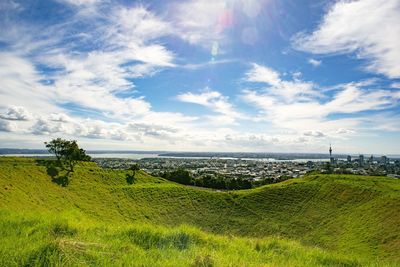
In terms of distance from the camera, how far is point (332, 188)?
63438 millimetres

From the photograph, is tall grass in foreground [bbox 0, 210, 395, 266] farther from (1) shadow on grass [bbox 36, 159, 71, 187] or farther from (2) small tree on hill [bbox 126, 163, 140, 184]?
(2) small tree on hill [bbox 126, 163, 140, 184]

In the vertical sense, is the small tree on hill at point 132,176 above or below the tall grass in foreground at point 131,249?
below

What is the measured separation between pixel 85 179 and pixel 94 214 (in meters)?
17.5

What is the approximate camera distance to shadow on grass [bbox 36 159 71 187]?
5943 centimetres

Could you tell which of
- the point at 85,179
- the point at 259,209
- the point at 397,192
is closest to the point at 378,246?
the point at 397,192

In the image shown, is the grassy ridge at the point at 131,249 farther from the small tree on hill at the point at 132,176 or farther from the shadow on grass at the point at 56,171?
the small tree on hill at the point at 132,176

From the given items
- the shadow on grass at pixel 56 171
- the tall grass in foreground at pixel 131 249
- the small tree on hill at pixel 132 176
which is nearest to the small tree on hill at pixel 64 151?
the shadow on grass at pixel 56 171

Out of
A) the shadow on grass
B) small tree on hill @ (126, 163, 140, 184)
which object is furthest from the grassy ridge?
small tree on hill @ (126, 163, 140, 184)

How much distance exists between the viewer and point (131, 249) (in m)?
5.07

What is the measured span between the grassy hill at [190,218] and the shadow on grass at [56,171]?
124 cm

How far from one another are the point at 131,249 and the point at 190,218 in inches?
2165

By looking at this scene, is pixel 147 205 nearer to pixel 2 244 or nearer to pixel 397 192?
pixel 397 192

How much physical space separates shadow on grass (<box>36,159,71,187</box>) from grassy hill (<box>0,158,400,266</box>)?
4.07ft

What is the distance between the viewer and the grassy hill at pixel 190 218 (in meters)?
4.70
